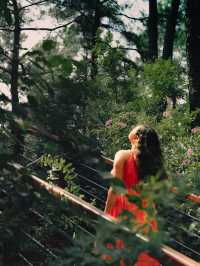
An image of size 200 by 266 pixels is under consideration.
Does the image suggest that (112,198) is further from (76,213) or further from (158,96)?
(158,96)

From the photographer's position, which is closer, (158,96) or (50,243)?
(50,243)

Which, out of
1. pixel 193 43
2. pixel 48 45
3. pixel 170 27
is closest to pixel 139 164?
pixel 48 45

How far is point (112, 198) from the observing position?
3840 mm

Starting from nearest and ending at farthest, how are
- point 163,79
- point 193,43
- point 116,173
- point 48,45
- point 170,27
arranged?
1. point 48,45
2. point 116,173
3. point 163,79
4. point 193,43
5. point 170,27

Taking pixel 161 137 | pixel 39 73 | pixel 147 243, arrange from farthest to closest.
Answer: pixel 161 137 < pixel 39 73 < pixel 147 243

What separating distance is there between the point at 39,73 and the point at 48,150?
0.27m

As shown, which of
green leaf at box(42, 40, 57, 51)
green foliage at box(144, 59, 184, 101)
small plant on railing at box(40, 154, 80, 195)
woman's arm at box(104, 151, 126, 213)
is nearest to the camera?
green leaf at box(42, 40, 57, 51)

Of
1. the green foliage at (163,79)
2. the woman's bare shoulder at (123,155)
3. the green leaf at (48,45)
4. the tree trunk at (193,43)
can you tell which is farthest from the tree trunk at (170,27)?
the green leaf at (48,45)

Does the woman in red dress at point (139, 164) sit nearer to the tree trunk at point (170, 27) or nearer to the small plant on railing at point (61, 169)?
the small plant on railing at point (61, 169)

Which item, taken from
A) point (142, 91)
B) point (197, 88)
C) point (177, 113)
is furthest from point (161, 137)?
point (197, 88)

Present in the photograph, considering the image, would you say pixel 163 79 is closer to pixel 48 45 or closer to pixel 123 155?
pixel 123 155

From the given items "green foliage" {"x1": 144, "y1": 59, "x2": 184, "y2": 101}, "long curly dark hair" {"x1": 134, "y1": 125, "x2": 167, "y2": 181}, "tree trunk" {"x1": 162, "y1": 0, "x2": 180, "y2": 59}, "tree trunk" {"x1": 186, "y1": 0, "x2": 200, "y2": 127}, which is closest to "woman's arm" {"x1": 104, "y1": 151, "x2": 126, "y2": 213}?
"long curly dark hair" {"x1": 134, "y1": 125, "x2": 167, "y2": 181}

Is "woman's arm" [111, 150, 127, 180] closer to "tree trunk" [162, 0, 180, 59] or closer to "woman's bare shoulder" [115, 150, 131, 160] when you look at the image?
"woman's bare shoulder" [115, 150, 131, 160]

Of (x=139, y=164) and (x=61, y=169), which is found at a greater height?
(x=139, y=164)
